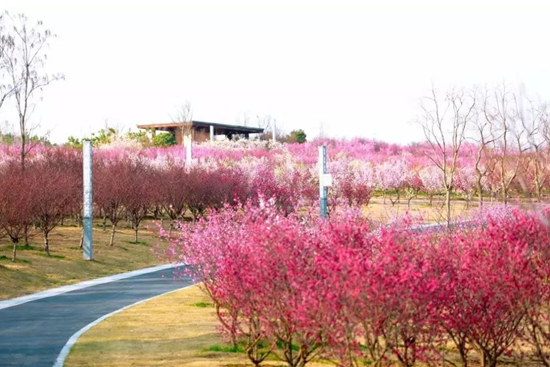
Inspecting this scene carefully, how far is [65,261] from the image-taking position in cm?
2772

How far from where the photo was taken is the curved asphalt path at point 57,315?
13.7 metres

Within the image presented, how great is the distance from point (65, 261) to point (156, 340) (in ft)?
45.3

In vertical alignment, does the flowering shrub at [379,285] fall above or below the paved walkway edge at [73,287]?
above

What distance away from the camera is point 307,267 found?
34.4 ft

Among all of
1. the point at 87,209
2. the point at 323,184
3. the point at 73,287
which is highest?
the point at 323,184

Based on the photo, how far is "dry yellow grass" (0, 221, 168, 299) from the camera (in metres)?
23.7

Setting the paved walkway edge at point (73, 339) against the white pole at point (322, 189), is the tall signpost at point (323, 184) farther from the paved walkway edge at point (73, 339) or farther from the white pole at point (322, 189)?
the paved walkway edge at point (73, 339)

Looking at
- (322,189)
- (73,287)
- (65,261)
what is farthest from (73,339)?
(322,189)

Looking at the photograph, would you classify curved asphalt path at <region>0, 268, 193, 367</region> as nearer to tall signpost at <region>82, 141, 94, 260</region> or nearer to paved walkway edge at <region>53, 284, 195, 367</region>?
paved walkway edge at <region>53, 284, 195, 367</region>

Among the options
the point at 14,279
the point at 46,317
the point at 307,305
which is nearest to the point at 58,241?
the point at 14,279

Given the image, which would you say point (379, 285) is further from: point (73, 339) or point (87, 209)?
point (87, 209)

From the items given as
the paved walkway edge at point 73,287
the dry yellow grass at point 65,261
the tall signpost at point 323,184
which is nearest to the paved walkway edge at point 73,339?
the paved walkway edge at point 73,287

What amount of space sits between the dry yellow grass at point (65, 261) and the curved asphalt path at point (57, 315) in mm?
1696

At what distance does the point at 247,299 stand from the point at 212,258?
2719 mm
